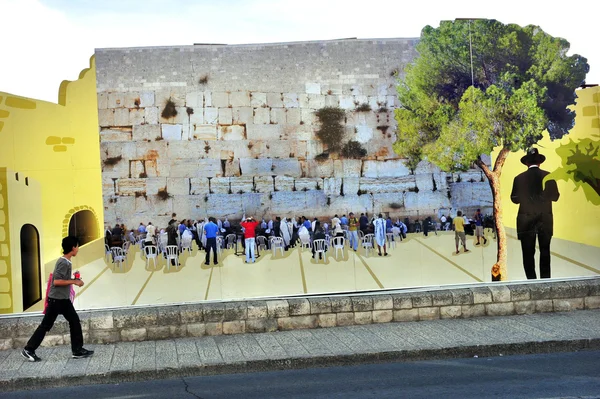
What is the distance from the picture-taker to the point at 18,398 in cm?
894

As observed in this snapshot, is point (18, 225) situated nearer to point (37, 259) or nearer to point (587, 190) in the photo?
point (37, 259)

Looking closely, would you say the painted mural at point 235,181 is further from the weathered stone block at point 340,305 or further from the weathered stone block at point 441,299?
the weathered stone block at point 441,299

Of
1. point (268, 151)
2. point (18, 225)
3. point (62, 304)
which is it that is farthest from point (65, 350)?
point (268, 151)

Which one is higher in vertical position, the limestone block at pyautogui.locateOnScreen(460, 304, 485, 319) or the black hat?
the black hat

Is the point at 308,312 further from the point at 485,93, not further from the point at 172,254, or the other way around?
the point at 485,93

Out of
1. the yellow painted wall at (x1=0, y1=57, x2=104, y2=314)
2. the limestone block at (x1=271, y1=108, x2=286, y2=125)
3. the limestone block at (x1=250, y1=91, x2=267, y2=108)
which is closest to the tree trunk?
the limestone block at (x1=271, y1=108, x2=286, y2=125)

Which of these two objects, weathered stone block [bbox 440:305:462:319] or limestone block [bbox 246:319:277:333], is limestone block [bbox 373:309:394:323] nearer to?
weathered stone block [bbox 440:305:462:319]

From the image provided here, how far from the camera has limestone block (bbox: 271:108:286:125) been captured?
1172cm

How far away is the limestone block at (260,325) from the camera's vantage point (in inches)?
449

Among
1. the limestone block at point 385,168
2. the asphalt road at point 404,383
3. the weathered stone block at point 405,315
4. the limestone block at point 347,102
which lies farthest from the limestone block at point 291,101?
the asphalt road at point 404,383

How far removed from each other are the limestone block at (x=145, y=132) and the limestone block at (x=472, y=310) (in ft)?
15.8

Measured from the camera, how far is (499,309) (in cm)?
1198

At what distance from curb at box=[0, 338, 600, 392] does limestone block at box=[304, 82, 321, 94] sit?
3803 mm

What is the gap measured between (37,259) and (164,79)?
289cm
